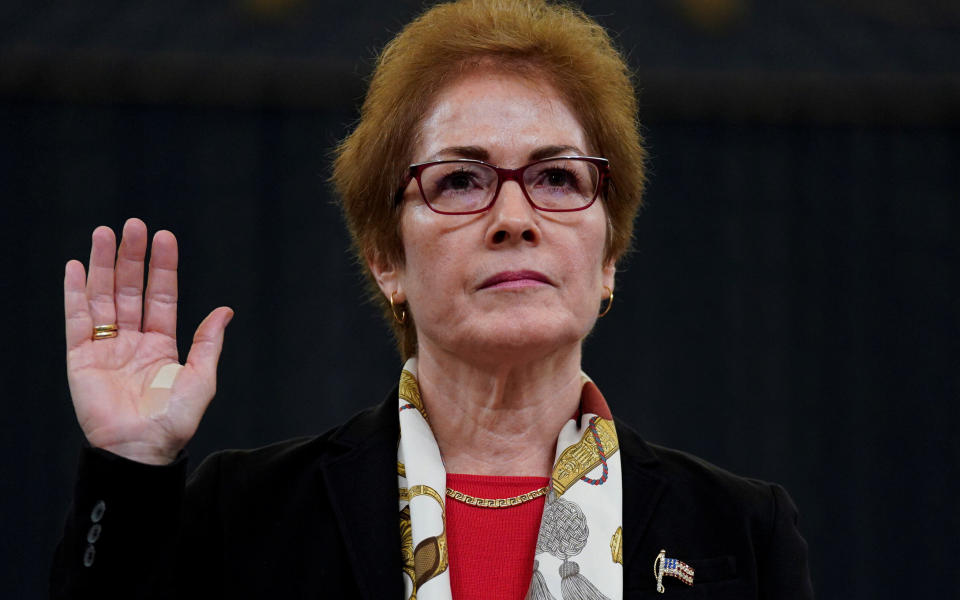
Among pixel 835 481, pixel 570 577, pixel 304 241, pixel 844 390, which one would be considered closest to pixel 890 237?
pixel 844 390

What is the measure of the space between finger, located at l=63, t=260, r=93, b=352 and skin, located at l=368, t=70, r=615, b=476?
0.58 metres

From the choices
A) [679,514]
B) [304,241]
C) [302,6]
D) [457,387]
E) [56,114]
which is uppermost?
[302,6]

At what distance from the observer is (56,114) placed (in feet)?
13.6

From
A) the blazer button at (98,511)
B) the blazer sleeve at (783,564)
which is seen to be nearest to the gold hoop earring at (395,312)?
the blazer button at (98,511)

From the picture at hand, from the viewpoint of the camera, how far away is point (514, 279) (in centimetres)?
187

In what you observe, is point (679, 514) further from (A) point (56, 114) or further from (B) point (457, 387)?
(A) point (56, 114)

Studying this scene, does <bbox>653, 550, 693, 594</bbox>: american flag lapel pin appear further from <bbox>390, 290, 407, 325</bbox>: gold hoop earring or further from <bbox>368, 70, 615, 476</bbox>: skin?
<bbox>390, 290, 407, 325</bbox>: gold hoop earring

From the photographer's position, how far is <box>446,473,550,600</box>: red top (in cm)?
184

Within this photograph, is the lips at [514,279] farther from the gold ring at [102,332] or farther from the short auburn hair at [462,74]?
the gold ring at [102,332]

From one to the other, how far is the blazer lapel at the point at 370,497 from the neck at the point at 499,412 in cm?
11

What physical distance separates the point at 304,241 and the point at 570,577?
8.76ft

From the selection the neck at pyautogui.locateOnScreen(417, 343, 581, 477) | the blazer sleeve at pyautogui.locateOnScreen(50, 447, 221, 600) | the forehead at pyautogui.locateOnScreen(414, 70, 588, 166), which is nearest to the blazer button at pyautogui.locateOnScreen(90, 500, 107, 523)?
the blazer sleeve at pyautogui.locateOnScreen(50, 447, 221, 600)

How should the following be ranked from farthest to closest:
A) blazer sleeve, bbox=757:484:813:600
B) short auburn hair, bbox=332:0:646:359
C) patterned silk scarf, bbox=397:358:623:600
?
short auburn hair, bbox=332:0:646:359
blazer sleeve, bbox=757:484:813:600
patterned silk scarf, bbox=397:358:623:600

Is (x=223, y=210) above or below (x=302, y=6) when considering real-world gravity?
below
